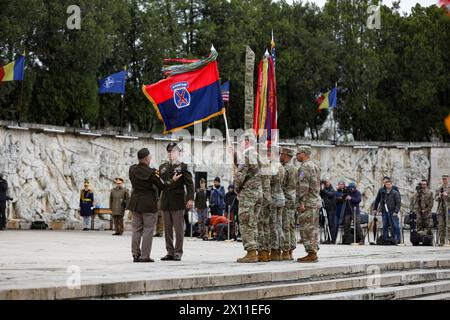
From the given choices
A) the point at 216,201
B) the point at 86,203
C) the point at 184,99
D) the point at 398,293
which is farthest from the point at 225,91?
the point at 398,293

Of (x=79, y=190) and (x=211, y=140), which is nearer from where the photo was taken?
(x=79, y=190)

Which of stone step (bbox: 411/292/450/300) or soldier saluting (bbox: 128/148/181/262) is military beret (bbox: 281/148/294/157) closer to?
soldier saluting (bbox: 128/148/181/262)

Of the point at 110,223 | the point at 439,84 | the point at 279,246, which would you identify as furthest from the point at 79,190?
the point at 439,84

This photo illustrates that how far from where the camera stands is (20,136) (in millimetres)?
34156

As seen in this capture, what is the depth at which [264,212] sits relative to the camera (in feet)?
50.4

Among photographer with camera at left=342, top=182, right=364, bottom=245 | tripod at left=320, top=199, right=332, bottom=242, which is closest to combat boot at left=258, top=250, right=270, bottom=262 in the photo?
photographer with camera at left=342, top=182, right=364, bottom=245

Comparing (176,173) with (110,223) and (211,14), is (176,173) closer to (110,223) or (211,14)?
(110,223)

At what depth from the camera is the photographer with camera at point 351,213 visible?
86.6 feet

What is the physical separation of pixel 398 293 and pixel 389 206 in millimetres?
13593

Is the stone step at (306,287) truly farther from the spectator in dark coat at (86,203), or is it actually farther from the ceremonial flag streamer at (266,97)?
the spectator in dark coat at (86,203)

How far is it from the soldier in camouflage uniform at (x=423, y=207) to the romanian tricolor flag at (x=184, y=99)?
38.2 ft

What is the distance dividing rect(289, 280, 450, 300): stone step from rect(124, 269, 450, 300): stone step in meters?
0.16

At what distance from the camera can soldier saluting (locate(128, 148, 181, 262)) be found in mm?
14547

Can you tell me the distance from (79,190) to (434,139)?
26.2m
